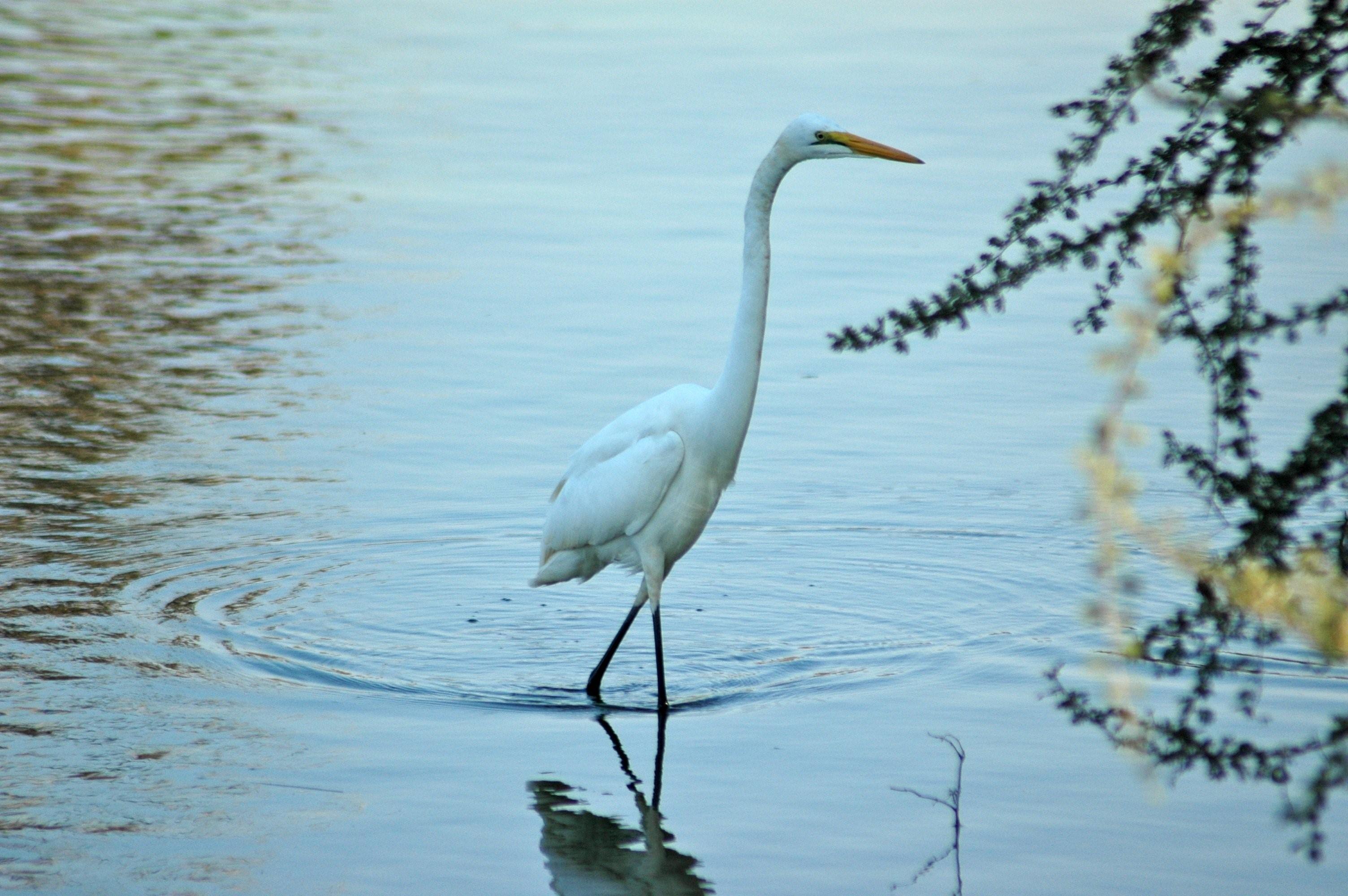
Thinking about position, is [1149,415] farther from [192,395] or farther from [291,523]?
[192,395]

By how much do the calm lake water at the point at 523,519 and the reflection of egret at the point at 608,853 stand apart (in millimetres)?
16

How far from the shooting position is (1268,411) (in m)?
8.38

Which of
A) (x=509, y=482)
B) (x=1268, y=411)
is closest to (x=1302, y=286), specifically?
(x=1268, y=411)

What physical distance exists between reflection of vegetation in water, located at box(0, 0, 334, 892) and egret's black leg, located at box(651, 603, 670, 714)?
1.24m

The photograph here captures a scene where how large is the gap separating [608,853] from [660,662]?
3.42 feet

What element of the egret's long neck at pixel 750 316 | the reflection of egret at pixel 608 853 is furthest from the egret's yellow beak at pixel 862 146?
the reflection of egret at pixel 608 853

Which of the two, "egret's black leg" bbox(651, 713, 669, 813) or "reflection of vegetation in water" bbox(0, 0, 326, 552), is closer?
"egret's black leg" bbox(651, 713, 669, 813)

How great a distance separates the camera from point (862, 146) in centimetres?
509

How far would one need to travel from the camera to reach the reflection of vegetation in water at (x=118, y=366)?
4.58 metres

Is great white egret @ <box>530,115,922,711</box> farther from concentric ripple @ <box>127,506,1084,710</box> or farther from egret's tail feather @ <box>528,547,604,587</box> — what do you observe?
concentric ripple @ <box>127,506,1084,710</box>

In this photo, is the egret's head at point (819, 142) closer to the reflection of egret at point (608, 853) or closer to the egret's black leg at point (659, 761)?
the egret's black leg at point (659, 761)

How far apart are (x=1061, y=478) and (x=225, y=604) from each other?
3.74 meters

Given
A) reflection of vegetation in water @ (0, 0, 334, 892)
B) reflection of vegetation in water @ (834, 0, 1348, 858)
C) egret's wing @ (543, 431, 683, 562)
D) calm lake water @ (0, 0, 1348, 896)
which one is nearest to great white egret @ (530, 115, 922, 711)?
egret's wing @ (543, 431, 683, 562)

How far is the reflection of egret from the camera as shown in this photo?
418cm
